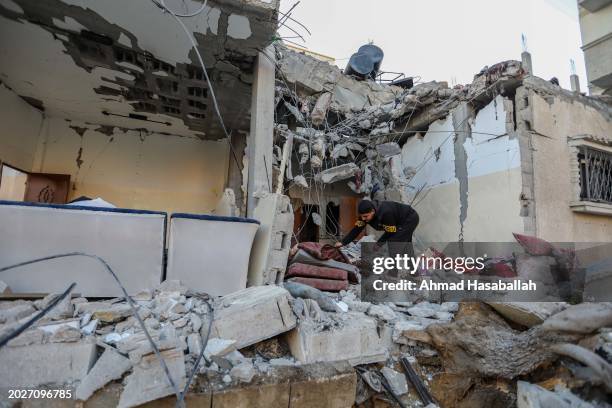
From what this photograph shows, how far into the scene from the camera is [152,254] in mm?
2664

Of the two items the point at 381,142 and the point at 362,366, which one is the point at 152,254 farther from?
the point at 381,142

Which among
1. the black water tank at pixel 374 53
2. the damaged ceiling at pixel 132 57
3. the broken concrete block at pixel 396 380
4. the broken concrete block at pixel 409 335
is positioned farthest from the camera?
the black water tank at pixel 374 53

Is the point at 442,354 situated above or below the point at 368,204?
below

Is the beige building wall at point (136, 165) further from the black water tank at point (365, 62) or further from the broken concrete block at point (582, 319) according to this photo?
the broken concrete block at point (582, 319)

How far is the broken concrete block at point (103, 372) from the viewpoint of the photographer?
161 centimetres


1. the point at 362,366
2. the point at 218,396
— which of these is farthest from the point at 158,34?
the point at 362,366

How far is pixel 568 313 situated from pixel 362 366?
1.40 meters

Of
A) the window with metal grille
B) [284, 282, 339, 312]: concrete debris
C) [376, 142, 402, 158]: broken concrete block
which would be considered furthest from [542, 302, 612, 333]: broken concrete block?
[376, 142, 402, 158]: broken concrete block

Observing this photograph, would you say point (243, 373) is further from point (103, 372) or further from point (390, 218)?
point (390, 218)

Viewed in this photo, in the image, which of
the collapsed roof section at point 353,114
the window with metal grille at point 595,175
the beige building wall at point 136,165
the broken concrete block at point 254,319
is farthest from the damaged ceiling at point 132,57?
the window with metal grille at point 595,175

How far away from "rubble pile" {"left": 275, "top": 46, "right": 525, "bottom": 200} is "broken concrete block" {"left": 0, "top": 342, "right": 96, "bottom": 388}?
15.0 feet

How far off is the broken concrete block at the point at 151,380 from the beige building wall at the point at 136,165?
4.91m

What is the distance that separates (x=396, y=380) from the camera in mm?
2201

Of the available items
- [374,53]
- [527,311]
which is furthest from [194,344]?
[374,53]
